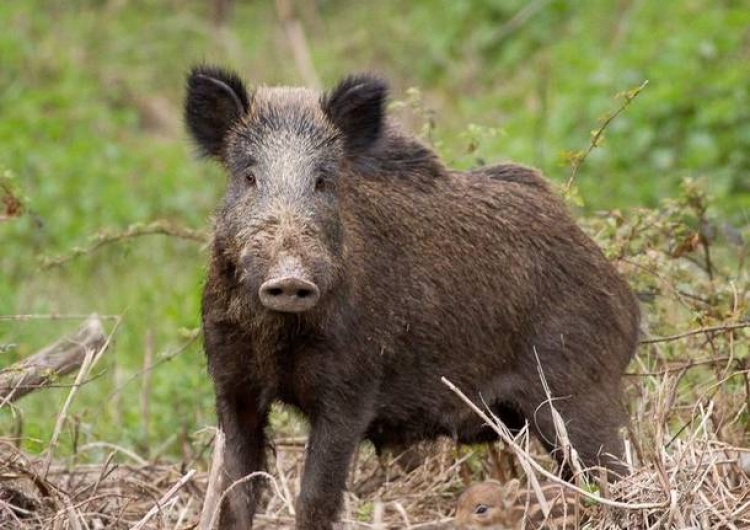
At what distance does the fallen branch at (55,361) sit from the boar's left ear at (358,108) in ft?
4.24

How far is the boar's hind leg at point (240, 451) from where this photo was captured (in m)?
6.05

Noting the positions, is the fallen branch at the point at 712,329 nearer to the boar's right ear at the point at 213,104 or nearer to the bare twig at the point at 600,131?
the bare twig at the point at 600,131

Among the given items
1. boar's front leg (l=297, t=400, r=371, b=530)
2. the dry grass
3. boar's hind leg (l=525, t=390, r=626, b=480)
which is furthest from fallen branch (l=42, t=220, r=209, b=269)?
boar's hind leg (l=525, t=390, r=626, b=480)

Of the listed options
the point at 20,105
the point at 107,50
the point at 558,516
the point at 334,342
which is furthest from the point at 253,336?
the point at 107,50

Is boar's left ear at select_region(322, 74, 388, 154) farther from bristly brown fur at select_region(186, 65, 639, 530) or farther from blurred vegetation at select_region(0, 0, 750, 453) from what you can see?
blurred vegetation at select_region(0, 0, 750, 453)

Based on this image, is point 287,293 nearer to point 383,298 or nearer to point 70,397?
point 383,298

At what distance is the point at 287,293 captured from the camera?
17.7 feet

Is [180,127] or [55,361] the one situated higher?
[180,127]

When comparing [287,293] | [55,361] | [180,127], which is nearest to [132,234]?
[55,361]

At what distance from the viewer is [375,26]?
17375 millimetres

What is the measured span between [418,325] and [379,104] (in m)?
→ 0.86

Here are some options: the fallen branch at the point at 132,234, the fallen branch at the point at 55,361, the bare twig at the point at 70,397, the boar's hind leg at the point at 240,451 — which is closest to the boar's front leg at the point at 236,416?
the boar's hind leg at the point at 240,451

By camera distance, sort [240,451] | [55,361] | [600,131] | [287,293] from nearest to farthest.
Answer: [287,293] → [240,451] → [55,361] → [600,131]

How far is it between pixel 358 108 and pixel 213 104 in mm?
549
